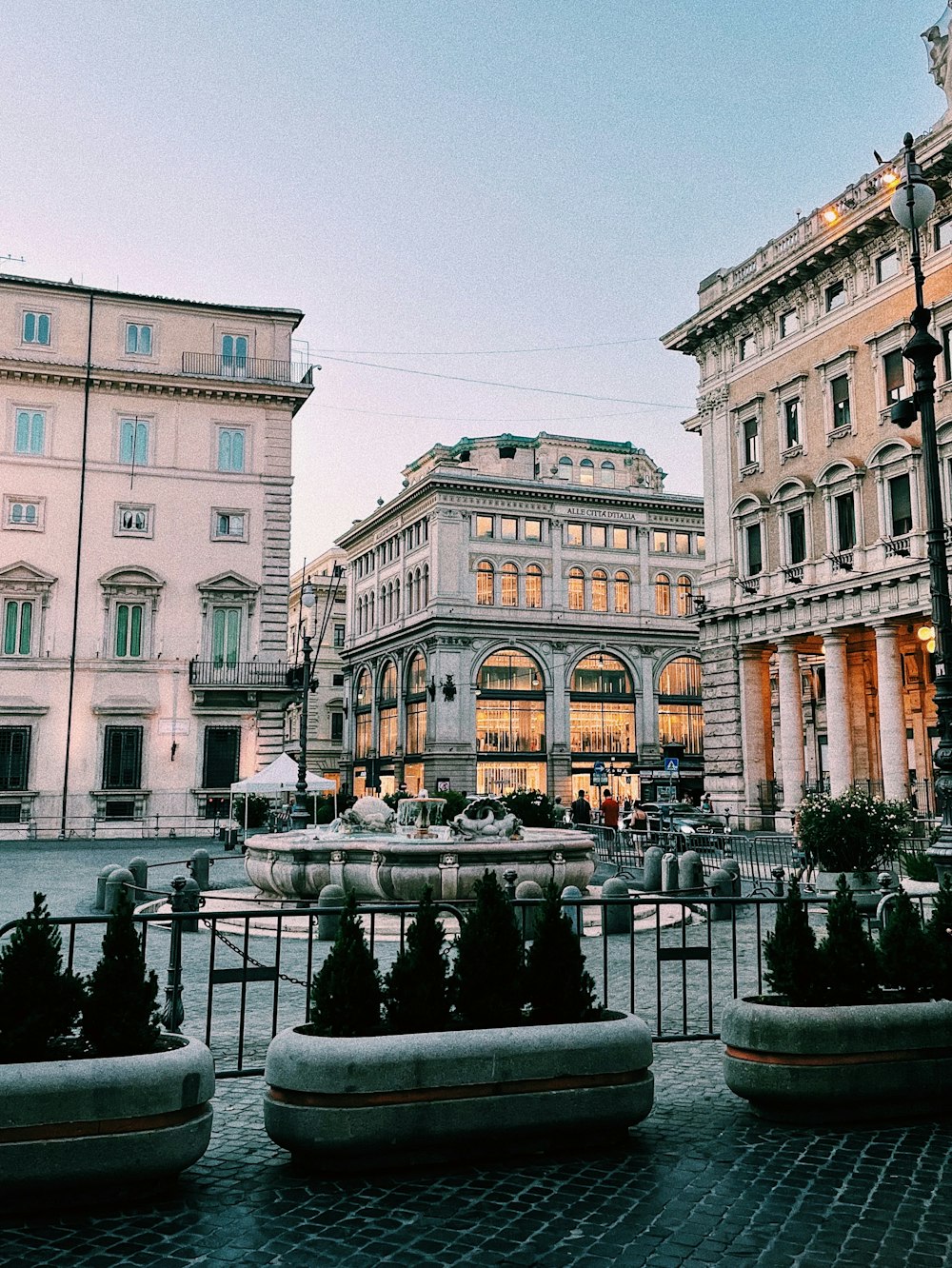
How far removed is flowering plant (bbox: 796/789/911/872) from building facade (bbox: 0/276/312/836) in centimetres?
2564

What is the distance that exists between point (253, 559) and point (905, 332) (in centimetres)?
2374

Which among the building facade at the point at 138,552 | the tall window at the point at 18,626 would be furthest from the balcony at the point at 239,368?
the tall window at the point at 18,626

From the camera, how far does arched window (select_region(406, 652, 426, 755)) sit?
6431cm

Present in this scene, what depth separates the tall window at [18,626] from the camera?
122 feet

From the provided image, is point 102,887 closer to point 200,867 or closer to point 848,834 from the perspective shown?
point 200,867

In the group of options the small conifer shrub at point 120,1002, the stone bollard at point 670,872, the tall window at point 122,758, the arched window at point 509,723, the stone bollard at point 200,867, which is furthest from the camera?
the arched window at point 509,723

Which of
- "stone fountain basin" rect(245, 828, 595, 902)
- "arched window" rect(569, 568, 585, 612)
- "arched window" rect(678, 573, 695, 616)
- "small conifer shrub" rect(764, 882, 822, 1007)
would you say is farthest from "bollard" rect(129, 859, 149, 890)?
"arched window" rect(678, 573, 695, 616)

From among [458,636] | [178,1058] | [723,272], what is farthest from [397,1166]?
[458,636]

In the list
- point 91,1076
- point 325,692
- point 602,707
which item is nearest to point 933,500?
point 91,1076

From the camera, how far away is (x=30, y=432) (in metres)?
38.4

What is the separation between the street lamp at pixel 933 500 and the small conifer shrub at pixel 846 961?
3.95 meters

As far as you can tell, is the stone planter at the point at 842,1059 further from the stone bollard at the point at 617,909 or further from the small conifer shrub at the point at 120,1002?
the stone bollard at the point at 617,909

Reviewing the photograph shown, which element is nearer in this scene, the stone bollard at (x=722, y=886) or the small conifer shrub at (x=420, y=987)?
the small conifer shrub at (x=420, y=987)

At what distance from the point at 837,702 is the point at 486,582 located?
3249cm
